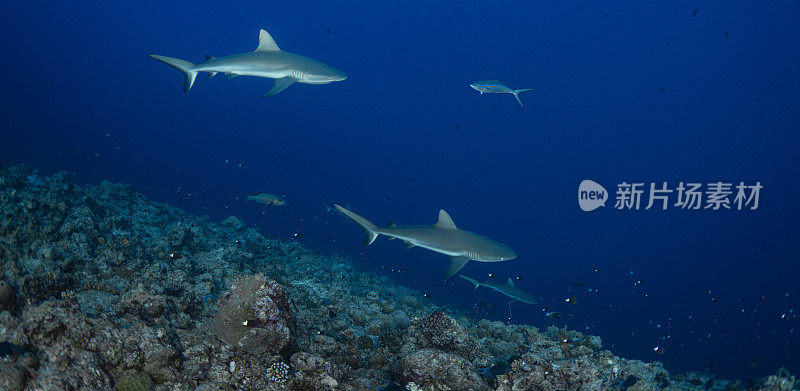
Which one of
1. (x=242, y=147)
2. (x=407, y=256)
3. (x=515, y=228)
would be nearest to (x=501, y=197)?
(x=515, y=228)

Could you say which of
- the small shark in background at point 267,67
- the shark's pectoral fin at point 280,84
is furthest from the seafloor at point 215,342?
the shark's pectoral fin at point 280,84

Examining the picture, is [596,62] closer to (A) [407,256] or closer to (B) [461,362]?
(A) [407,256]

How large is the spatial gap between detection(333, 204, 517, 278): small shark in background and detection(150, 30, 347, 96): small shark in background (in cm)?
400

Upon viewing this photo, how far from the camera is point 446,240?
27.1 ft

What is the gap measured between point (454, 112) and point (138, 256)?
112 m

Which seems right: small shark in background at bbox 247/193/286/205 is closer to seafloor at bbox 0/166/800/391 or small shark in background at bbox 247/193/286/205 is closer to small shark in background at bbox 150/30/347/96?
small shark in background at bbox 150/30/347/96

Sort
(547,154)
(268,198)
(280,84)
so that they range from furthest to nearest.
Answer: (547,154) → (268,198) → (280,84)

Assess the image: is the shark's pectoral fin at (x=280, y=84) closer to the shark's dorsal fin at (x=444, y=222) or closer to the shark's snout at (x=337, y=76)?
the shark's snout at (x=337, y=76)

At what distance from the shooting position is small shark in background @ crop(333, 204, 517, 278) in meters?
8.00

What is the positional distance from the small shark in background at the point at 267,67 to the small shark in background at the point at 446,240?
4000 millimetres

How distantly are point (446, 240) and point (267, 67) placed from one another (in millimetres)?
5764

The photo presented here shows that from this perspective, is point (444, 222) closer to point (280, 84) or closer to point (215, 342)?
point (280, 84)

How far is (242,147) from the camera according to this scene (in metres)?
162

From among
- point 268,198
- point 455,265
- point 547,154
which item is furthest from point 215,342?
point 547,154
